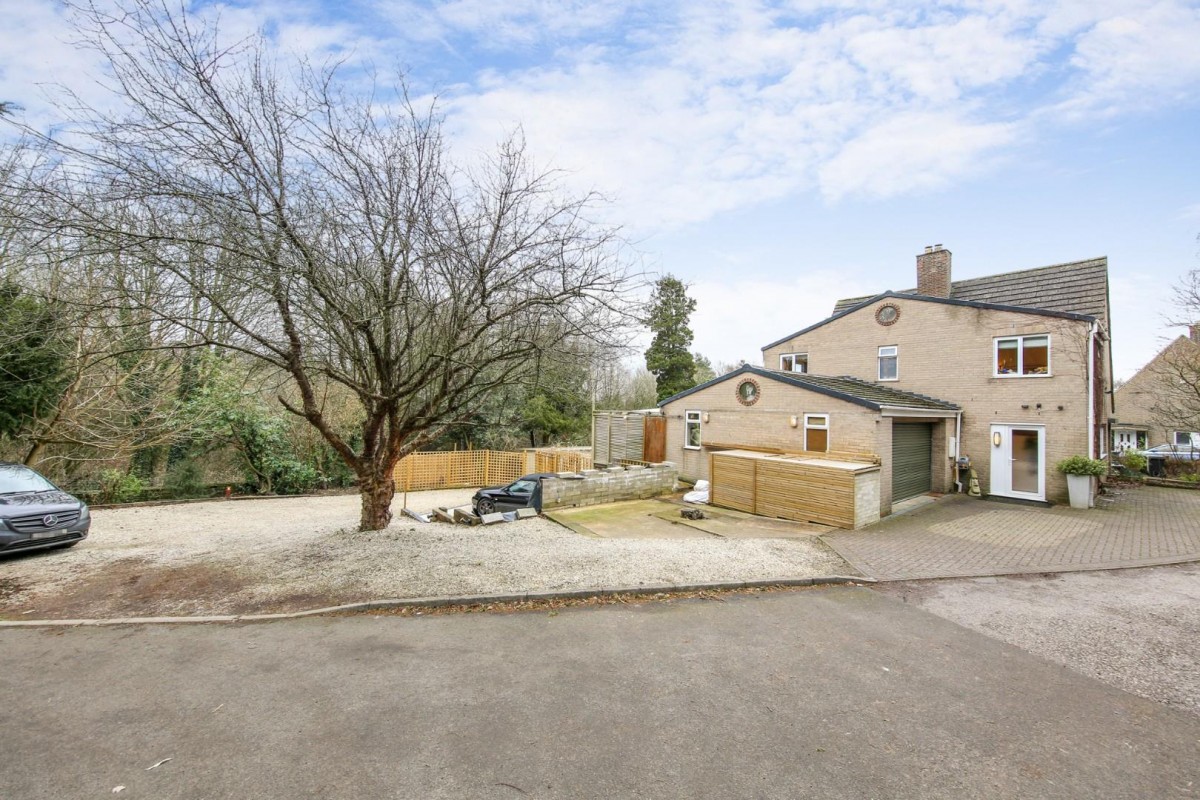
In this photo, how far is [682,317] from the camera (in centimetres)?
2764

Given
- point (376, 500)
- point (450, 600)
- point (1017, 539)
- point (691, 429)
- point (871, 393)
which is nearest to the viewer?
point (450, 600)

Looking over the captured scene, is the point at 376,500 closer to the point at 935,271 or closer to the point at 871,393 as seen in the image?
the point at 871,393

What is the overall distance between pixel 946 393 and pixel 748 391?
6145 millimetres

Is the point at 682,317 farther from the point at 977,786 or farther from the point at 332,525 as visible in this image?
the point at 977,786

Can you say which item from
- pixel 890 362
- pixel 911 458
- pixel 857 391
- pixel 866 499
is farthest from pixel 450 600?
pixel 890 362

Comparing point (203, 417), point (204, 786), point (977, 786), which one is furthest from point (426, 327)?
point (203, 417)

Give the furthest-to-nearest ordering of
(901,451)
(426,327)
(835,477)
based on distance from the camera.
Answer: (901,451) → (835,477) → (426,327)

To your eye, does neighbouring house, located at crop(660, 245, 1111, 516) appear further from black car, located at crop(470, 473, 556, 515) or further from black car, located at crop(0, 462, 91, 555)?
black car, located at crop(0, 462, 91, 555)

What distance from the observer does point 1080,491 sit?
12.5 m

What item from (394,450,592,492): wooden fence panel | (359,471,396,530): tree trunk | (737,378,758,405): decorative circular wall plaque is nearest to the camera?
(359,471,396,530): tree trunk

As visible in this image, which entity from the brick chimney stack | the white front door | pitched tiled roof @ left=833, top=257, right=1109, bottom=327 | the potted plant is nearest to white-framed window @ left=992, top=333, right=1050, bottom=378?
pitched tiled roof @ left=833, top=257, right=1109, bottom=327

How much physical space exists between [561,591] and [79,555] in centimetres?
831

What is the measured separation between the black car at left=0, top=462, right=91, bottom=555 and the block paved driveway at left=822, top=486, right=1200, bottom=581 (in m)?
12.9

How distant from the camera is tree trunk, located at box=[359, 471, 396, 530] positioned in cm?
909
